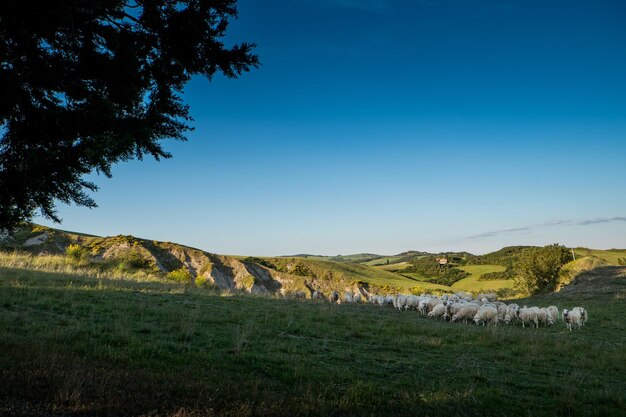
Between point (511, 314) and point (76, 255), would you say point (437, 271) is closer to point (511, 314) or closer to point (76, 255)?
point (511, 314)

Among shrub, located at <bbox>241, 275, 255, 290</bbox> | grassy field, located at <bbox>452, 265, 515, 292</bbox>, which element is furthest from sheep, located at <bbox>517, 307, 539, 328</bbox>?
grassy field, located at <bbox>452, 265, 515, 292</bbox>

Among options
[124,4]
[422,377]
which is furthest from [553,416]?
[124,4]

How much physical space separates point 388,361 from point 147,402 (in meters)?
6.02

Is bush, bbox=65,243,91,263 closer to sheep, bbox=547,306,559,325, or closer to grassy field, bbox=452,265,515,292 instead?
sheep, bbox=547,306,559,325

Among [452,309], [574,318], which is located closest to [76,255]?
[452,309]

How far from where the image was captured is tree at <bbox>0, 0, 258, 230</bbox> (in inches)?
218

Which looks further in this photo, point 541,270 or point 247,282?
point 541,270

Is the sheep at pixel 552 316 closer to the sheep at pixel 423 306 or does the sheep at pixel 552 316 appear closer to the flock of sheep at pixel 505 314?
the flock of sheep at pixel 505 314

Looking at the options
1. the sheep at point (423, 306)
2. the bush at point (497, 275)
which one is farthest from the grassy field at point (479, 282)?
the sheep at point (423, 306)

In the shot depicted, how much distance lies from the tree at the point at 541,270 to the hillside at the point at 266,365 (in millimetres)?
35812

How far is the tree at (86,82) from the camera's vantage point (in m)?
5.55

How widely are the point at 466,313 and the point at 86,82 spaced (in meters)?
19.7

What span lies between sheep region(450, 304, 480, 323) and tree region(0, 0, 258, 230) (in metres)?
17.6

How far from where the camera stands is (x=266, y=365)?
316 inches
